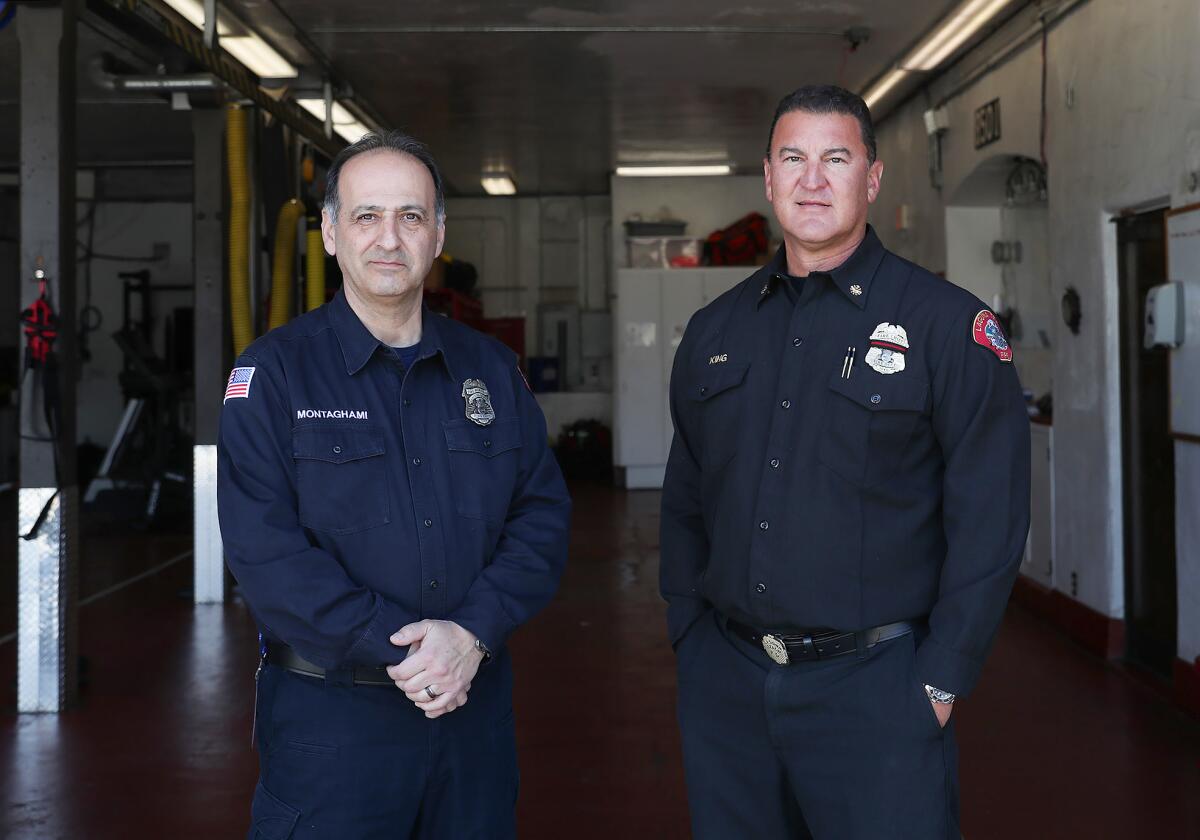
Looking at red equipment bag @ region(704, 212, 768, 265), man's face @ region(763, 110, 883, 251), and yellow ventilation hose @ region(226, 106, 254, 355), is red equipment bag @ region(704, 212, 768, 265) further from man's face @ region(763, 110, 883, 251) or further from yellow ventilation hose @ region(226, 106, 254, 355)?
man's face @ region(763, 110, 883, 251)

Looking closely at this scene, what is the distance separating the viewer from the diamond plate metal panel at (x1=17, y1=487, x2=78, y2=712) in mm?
4562

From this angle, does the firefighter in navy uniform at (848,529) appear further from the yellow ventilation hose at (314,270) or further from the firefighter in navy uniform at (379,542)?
the yellow ventilation hose at (314,270)

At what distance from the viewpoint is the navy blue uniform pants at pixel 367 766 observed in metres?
1.81

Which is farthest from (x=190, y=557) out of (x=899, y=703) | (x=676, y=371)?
(x=899, y=703)

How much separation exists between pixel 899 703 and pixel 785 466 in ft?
1.43

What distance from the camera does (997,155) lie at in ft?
22.1

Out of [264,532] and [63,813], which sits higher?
[264,532]

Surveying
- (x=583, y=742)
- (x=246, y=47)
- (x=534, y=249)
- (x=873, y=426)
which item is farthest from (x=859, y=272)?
(x=534, y=249)

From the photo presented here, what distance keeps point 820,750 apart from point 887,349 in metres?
0.69

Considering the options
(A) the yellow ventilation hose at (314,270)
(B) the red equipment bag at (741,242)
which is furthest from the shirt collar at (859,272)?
(B) the red equipment bag at (741,242)

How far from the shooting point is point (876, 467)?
1.94 m

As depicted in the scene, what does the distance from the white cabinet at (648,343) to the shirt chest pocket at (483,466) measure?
999cm

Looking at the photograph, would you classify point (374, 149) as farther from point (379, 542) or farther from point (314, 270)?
point (314, 270)

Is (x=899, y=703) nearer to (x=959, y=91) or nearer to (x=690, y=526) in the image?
(x=690, y=526)
